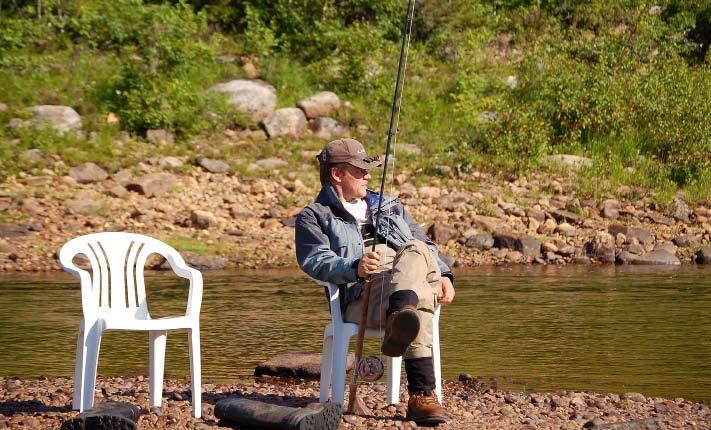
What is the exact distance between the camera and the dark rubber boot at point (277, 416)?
4672mm

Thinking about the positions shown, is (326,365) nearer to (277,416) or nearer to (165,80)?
(277,416)

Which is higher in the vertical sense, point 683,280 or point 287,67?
point 287,67

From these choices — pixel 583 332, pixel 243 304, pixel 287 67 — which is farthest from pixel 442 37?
pixel 583 332

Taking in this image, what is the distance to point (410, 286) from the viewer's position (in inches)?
199

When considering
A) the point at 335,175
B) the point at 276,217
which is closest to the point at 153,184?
the point at 276,217

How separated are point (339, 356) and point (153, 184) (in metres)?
11.4

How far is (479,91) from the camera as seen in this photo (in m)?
21.9

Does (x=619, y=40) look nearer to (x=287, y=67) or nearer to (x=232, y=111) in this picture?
(x=287, y=67)

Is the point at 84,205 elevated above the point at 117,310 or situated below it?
above

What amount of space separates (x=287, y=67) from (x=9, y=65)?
4.59 meters

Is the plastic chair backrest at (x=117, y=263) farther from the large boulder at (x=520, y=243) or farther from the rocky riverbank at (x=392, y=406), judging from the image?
the large boulder at (x=520, y=243)

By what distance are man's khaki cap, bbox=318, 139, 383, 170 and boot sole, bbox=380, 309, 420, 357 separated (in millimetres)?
923

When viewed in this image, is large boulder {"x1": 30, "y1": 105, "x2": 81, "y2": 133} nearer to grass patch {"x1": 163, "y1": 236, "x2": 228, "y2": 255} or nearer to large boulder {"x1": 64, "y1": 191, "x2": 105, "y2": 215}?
large boulder {"x1": 64, "y1": 191, "x2": 105, "y2": 215}

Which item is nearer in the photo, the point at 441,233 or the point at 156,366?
the point at 156,366
